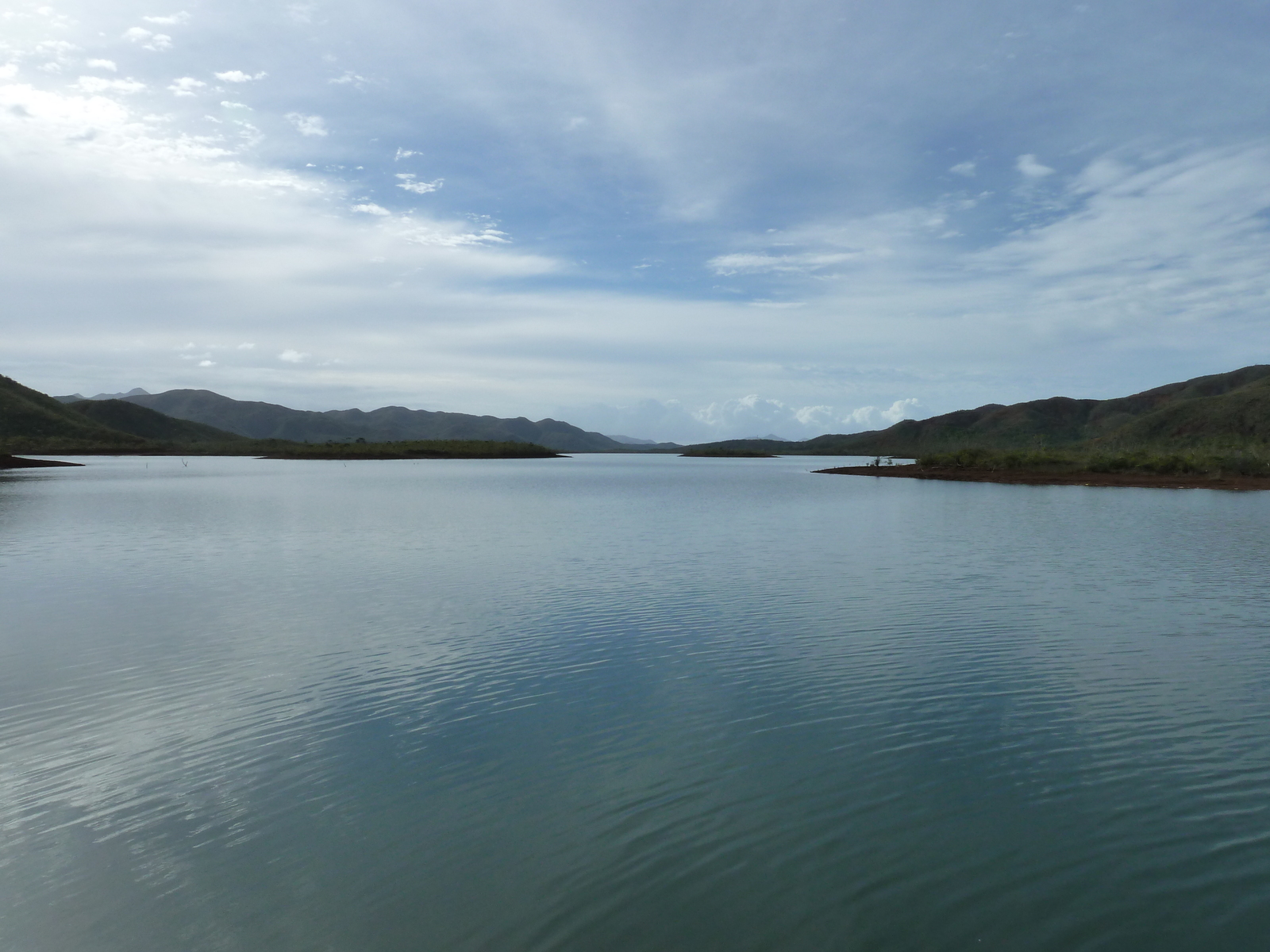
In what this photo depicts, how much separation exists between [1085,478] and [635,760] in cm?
7989

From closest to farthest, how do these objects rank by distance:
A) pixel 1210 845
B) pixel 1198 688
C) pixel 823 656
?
pixel 1210 845 < pixel 1198 688 < pixel 823 656

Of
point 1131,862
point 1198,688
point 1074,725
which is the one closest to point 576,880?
point 1131,862

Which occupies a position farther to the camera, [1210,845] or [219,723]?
[219,723]

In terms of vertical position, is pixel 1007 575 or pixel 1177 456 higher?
pixel 1177 456

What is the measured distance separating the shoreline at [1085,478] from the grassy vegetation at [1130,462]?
5.05 feet

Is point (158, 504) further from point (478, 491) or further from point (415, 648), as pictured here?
point (415, 648)

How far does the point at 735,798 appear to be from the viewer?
8906mm

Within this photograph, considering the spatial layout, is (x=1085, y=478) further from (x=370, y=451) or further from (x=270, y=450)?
(x=270, y=450)

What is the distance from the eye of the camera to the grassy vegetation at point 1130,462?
7569cm

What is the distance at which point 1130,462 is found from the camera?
82938 millimetres

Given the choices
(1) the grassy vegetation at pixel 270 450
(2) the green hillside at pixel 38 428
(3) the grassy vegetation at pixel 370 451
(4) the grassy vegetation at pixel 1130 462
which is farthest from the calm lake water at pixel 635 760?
(2) the green hillside at pixel 38 428

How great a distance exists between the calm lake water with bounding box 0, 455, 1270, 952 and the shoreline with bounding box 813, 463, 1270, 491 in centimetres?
5247

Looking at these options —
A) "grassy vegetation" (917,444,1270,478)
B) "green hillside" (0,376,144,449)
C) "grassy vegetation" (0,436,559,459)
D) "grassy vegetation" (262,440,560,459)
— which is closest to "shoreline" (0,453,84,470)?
"grassy vegetation" (0,436,559,459)

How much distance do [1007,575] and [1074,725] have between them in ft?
43.9
